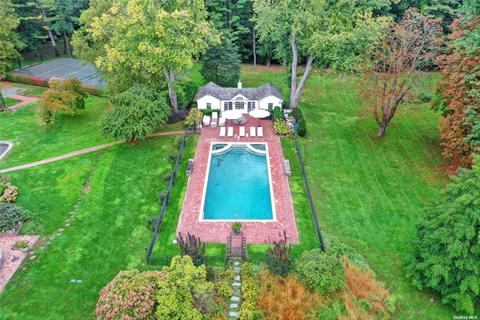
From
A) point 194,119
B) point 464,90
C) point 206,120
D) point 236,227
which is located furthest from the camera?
point 206,120

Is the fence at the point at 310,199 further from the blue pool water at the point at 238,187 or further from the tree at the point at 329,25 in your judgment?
the tree at the point at 329,25

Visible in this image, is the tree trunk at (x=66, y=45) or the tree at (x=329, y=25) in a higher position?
the tree at (x=329, y=25)

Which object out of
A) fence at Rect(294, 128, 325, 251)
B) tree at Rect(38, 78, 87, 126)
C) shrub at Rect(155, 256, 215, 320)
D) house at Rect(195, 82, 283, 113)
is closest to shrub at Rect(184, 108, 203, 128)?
house at Rect(195, 82, 283, 113)

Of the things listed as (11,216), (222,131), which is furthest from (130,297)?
(222,131)

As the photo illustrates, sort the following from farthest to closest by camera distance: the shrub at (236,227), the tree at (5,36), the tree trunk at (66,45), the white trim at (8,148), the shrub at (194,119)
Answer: the tree trunk at (66,45) < the tree at (5,36) < the shrub at (194,119) < the white trim at (8,148) < the shrub at (236,227)

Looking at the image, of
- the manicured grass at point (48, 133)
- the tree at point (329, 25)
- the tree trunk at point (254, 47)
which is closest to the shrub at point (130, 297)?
the manicured grass at point (48, 133)

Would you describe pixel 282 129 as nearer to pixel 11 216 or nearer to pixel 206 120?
pixel 206 120

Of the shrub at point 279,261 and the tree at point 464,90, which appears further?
the tree at point 464,90
